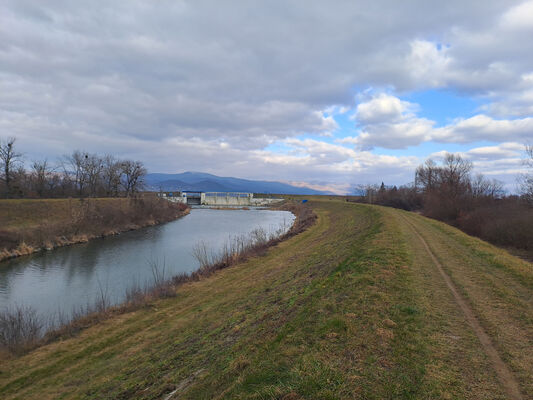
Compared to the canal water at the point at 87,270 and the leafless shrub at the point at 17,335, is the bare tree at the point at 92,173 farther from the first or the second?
the leafless shrub at the point at 17,335

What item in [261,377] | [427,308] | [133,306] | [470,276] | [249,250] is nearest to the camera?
[261,377]

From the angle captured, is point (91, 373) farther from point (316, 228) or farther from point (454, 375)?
point (316, 228)

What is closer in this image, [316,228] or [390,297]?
[390,297]

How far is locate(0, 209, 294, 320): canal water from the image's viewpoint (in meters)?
16.8

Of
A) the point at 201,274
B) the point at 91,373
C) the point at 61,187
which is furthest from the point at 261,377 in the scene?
the point at 61,187

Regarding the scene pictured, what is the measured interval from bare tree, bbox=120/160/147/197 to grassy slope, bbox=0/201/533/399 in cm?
6629

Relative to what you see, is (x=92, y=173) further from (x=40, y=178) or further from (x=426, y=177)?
(x=426, y=177)

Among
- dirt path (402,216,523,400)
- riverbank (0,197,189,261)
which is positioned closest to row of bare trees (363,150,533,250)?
dirt path (402,216,523,400)

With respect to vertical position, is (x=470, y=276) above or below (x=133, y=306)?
above

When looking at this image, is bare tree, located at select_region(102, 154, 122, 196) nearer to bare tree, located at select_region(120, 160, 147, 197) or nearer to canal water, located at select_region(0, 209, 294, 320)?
bare tree, located at select_region(120, 160, 147, 197)

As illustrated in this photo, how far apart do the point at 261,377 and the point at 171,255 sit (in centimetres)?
2471

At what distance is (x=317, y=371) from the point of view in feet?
15.4

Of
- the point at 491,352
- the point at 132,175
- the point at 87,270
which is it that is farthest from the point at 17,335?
the point at 132,175

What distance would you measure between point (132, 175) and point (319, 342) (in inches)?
3056
